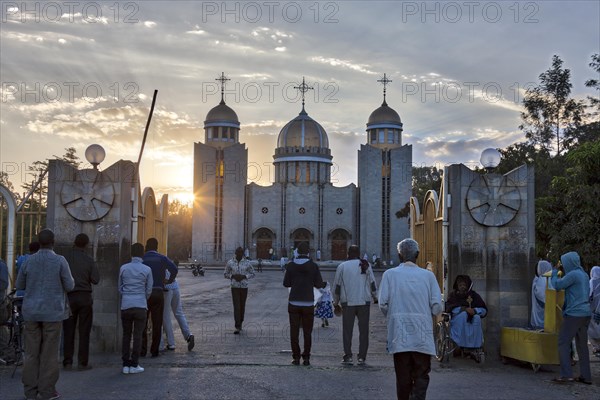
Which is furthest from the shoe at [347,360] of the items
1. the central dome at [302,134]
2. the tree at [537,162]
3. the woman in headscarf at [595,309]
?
the central dome at [302,134]

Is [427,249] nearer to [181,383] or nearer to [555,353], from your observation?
[555,353]

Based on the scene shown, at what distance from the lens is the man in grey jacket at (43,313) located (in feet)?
24.0

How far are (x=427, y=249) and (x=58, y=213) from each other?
256 inches

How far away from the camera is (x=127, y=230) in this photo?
10547mm

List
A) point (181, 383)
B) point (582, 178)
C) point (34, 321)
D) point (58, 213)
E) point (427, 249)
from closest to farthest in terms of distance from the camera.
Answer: point (34, 321) < point (181, 383) < point (58, 213) < point (427, 249) < point (582, 178)

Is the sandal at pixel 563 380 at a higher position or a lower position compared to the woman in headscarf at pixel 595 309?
lower

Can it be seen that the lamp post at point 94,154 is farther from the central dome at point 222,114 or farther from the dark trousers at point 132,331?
the central dome at point 222,114

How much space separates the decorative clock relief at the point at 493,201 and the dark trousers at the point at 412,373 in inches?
191

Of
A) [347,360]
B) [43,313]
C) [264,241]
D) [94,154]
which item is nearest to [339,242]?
[264,241]

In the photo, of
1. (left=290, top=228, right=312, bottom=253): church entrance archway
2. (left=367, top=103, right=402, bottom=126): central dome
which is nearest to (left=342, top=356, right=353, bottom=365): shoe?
(left=290, top=228, right=312, bottom=253): church entrance archway

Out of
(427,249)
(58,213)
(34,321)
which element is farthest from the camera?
(427,249)

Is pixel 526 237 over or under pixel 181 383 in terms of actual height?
over

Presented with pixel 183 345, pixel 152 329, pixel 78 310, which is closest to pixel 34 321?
pixel 78 310

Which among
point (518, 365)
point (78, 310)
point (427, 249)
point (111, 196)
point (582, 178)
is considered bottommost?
point (518, 365)
